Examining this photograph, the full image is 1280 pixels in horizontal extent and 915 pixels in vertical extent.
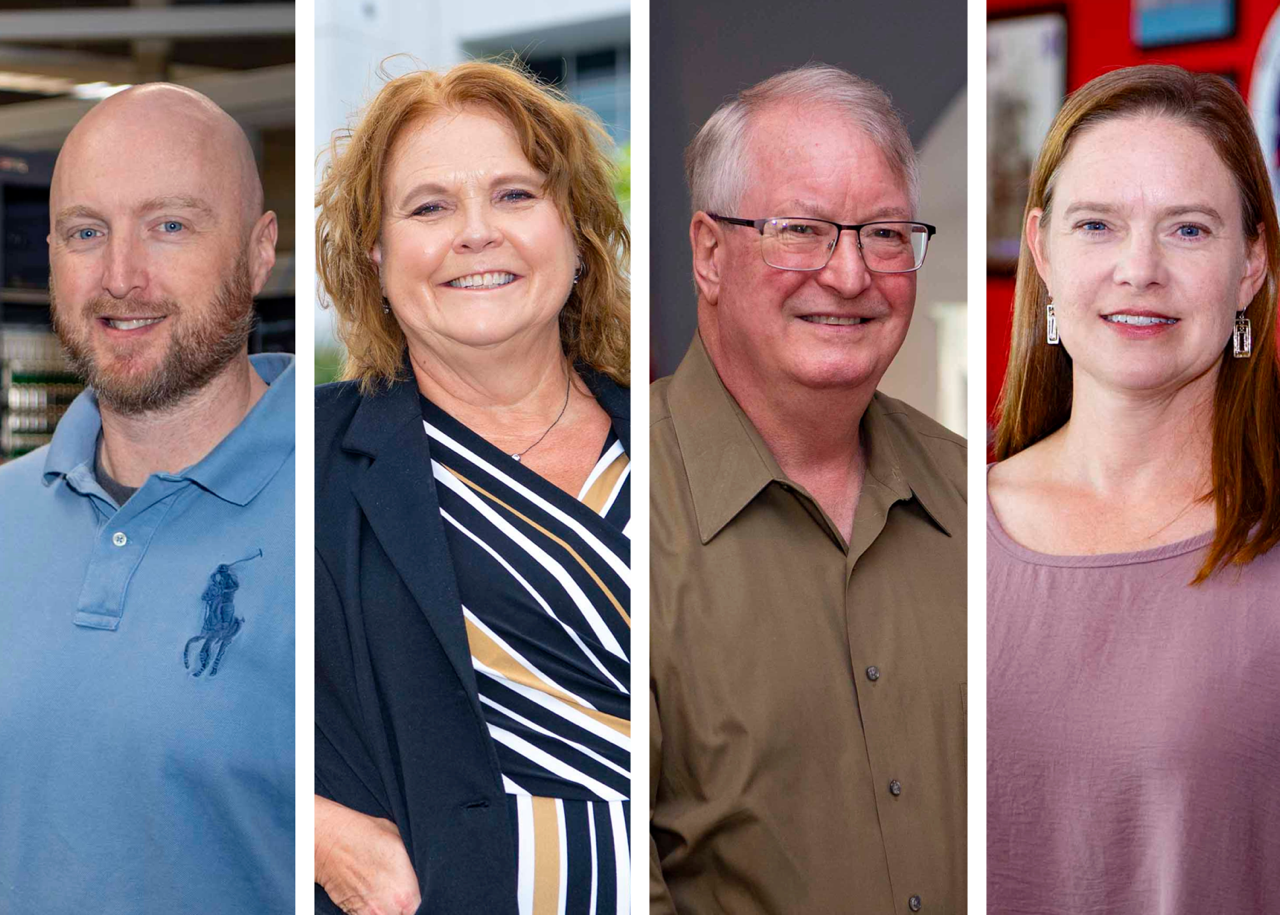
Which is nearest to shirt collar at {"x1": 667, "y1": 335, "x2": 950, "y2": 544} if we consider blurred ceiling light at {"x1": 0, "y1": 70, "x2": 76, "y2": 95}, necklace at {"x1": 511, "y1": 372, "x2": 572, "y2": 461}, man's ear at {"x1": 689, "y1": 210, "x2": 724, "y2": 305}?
man's ear at {"x1": 689, "y1": 210, "x2": 724, "y2": 305}

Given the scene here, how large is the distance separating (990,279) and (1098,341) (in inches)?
10.3

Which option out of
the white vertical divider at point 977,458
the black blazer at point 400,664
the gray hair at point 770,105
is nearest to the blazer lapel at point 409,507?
the black blazer at point 400,664

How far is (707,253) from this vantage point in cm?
238

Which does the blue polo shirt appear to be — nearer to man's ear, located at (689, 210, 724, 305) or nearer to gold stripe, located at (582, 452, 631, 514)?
gold stripe, located at (582, 452, 631, 514)

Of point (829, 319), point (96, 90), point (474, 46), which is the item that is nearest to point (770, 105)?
point (829, 319)

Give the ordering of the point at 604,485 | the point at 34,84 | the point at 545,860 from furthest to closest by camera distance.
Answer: the point at 34,84
the point at 604,485
the point at 545,860

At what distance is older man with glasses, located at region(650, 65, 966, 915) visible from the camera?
2.28m

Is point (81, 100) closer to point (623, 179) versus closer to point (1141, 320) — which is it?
point (623, 179)

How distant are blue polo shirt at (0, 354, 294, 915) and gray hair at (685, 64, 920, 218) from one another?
1.17 metres

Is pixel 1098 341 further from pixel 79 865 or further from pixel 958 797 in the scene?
pixel 79 865

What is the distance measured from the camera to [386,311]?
239 centimetres

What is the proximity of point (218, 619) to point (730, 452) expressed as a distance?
1133 mm

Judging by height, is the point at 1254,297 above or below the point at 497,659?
above

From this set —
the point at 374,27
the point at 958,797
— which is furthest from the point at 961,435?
the point at 374,27
